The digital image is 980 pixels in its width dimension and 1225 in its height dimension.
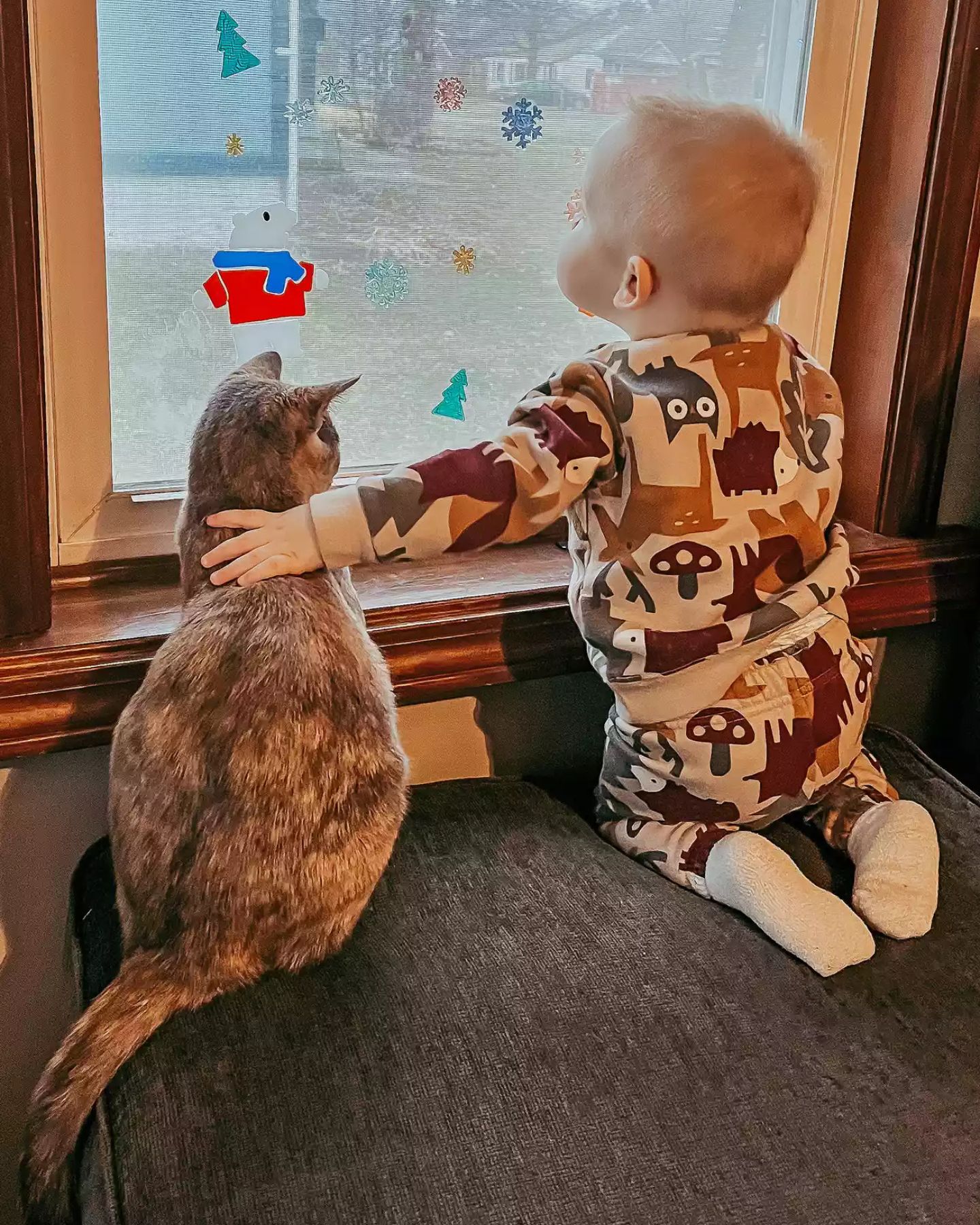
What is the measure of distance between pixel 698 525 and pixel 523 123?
1.70ft

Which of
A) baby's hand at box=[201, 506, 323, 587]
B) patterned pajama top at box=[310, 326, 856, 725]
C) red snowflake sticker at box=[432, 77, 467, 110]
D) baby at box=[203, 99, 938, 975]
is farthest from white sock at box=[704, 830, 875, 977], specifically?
red snowflake sticker at box=[432, 77, 467, 110]

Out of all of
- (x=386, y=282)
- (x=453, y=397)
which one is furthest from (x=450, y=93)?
(x=453, y=397)

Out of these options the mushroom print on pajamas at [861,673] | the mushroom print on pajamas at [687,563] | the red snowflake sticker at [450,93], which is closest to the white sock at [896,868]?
the mushroom print on pajamas at [861,673]

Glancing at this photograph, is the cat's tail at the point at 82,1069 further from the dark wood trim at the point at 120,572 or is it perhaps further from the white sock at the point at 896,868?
the white sock at the point at 896,868

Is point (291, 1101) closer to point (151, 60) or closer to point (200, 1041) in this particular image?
point (200, 1041)

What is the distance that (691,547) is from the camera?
108cm

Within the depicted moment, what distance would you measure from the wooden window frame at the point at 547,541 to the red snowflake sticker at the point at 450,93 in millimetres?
447

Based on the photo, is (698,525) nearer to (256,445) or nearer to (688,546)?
(688,546)

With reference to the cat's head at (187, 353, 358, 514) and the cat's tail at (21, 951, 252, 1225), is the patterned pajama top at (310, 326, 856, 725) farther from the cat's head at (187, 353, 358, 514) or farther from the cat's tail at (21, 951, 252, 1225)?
the cat's tail at (21, 951, 252, 1225)

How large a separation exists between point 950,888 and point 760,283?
0.59m

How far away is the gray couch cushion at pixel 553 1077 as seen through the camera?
788mm

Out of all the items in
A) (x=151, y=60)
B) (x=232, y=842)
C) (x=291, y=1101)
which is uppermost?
(x=151, y=60)

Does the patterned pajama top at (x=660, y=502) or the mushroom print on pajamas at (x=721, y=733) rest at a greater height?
the patterned pajama top at (x=660, y=502)

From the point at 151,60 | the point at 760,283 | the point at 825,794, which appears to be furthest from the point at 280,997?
the point at 151,60
